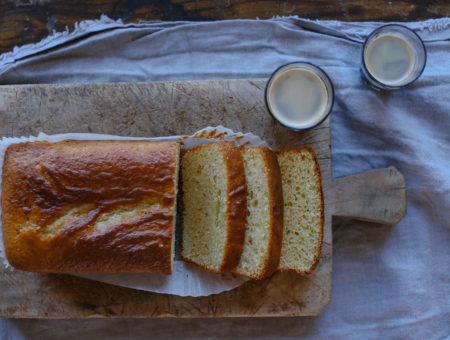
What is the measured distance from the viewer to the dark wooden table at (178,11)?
128 inches

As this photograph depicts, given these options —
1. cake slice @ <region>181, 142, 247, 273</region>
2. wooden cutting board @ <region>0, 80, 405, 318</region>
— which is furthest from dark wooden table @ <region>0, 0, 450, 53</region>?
cake slice @ <region>181, 142, 247, 273</region>

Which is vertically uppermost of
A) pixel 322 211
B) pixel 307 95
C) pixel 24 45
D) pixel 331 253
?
pixel 24 45

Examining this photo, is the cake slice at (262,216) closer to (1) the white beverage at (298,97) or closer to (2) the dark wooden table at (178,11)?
(1) the white beverage at (298,97)

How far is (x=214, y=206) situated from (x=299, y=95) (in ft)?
3.22

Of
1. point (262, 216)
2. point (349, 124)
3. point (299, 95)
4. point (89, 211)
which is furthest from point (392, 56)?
point (89, 211)

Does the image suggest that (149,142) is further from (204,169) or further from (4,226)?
(4,226)

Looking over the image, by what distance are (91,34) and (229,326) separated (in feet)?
8.25

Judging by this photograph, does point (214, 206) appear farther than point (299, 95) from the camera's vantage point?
No

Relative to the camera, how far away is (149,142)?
2717 millimetres

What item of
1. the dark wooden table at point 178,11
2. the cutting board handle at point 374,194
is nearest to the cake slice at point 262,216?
the cutting board handle at point 374,194

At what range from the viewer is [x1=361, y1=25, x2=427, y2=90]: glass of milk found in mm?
2982

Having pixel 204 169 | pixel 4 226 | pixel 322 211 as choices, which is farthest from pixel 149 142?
pixel 322 211

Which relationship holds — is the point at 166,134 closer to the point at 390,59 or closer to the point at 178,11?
the point at 178,11

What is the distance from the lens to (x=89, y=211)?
2.50 m
